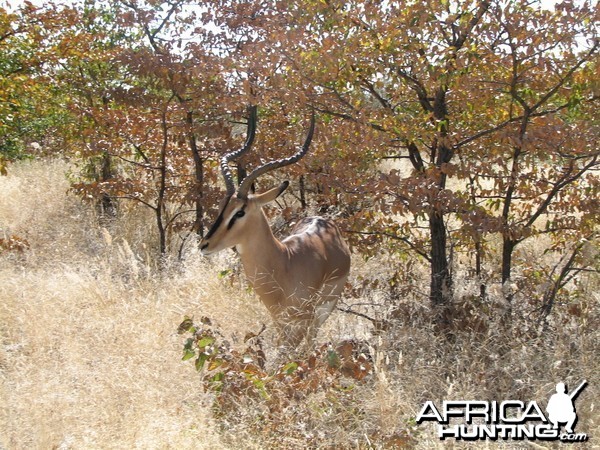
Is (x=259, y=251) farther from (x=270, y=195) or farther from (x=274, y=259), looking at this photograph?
(x=270, y=195)

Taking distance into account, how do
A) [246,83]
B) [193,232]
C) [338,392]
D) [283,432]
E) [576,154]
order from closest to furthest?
[283,432], [338,392], [576,154], [246,83], [193,232]

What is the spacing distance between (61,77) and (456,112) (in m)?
5.53

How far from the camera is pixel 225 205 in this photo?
568 centimetres

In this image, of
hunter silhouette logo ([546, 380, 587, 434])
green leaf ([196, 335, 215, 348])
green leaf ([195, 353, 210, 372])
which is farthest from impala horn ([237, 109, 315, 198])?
hunter silhouette logo ([546, 380, 587, 434])

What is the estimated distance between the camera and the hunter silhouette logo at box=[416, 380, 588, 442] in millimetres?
4168

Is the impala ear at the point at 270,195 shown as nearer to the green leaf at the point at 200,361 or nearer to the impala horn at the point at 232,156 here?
the impala horn at the point at 232,156

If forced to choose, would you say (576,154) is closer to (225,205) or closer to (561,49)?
(561,49)

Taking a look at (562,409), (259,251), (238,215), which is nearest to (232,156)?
(238,215)

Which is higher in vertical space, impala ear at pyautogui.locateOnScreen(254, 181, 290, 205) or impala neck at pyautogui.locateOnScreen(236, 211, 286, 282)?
impala ear at pyautogui.locateOnScreen(254, 181, 290, 205)

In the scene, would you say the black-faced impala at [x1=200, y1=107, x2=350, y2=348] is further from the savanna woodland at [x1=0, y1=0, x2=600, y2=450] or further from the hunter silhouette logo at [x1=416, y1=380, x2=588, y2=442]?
the hunter silhouette logo at [x1=416, y1=380, x2=588, y2=442]

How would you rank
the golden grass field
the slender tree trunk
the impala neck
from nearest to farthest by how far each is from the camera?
the golden grass field → the impala neck → the slender tree trunk

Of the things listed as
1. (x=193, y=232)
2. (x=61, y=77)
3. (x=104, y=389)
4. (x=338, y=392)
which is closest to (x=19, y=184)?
(x=61, y=77)

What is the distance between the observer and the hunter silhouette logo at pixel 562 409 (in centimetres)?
425

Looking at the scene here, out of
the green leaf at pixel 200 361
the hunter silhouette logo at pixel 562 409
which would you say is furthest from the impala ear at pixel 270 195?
the hunter silhouette logo at pixel 562 409
